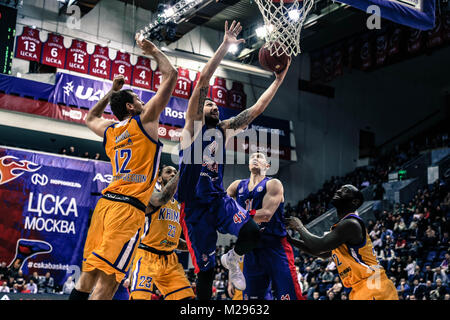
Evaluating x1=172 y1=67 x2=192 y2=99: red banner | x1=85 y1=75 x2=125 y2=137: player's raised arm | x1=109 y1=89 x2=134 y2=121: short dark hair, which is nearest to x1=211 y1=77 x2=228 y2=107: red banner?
x1=172 y1=67 x2=192 y2=99: red banner

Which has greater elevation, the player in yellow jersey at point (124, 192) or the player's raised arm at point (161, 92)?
the player's raised arm at point (161, 92)

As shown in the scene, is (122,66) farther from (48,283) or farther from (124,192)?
(124,192)

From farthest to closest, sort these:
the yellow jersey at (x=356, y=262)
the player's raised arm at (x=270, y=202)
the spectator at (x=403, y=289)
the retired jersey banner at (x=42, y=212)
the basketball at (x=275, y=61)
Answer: the retired jersey banner at (x=42, y=212), the spectator at (x=403, y=289), the basketball at (x=275, y=61), the player's raised arm at (x=270, y=202), the yellow jersey at (x=356, y=262)

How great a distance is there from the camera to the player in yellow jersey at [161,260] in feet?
19.9

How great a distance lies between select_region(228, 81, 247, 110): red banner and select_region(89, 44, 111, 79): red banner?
217 inches

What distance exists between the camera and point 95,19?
867 inches

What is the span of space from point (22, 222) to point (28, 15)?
27.3 ft

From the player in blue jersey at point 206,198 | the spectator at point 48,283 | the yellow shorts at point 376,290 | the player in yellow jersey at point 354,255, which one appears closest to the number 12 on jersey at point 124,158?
the player in blue jersey at point 206,198

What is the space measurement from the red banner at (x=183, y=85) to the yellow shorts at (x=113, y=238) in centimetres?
1815

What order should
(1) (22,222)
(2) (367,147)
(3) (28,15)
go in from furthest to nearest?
1. (2) (367,147)
2. (3) (28,15)
3. (1) (22,222)

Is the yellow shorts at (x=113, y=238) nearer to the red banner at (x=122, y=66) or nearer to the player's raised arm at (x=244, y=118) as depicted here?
the player's raised arm at (x=244, y=118)
